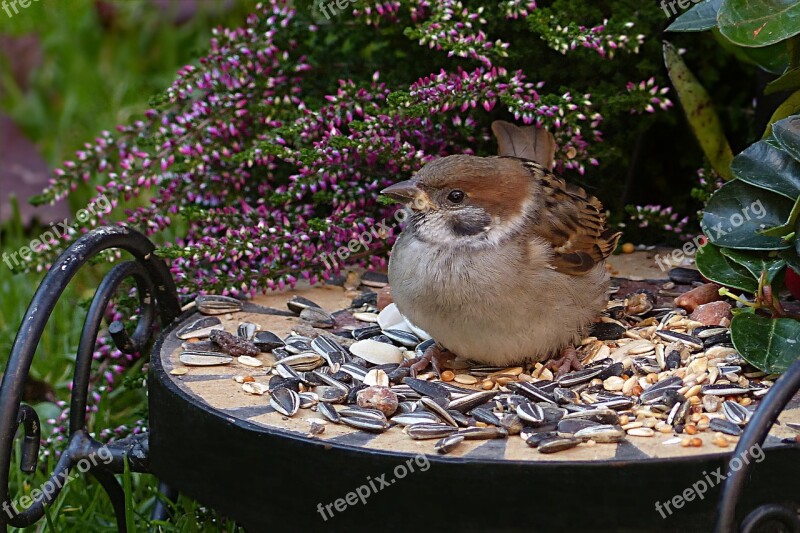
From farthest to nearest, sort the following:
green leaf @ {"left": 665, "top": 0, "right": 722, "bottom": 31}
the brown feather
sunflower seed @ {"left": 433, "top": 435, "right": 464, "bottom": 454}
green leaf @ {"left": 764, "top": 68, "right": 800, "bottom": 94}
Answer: the brown feather
green leaf @ {"left": 665, "top": 0, "right": 722, "bottom": 31}
green leaf @ {"left": 764, "top": 68, "right": 800, "bottom": 94}
sunflower seed @ {"left": 433, "top": 435, "right": 464, "bottom": 454}

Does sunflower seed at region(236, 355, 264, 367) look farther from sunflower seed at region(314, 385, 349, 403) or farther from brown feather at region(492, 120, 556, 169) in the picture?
brown feather at region(492, 120, 556, 169)

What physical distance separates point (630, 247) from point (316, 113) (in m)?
1.04

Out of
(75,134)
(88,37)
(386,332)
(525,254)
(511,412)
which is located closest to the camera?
(511,412)

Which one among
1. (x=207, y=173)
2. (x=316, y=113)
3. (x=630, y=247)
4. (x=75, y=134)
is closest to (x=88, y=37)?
(x=75, y=134)

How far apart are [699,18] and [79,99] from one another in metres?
3.55

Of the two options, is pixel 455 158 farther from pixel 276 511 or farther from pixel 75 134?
pixel 75 134

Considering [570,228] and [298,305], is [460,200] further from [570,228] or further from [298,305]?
[298,305]

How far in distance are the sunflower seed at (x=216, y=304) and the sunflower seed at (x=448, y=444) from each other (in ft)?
3.23

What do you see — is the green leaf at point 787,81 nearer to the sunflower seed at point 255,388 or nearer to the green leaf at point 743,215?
the green leaf at point 743,215

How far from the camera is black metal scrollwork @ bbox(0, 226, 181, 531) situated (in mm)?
2055

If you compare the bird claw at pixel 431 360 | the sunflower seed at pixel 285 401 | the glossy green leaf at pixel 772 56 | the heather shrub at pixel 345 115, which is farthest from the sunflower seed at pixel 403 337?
the glossy green leaf at pixel 772 56

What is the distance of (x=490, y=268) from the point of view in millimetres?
2266

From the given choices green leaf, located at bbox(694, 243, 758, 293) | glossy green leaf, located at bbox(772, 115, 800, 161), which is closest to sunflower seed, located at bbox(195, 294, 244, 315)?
green leaf, located at bbox(694, 243, 758, 293)

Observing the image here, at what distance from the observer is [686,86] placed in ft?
9.53
